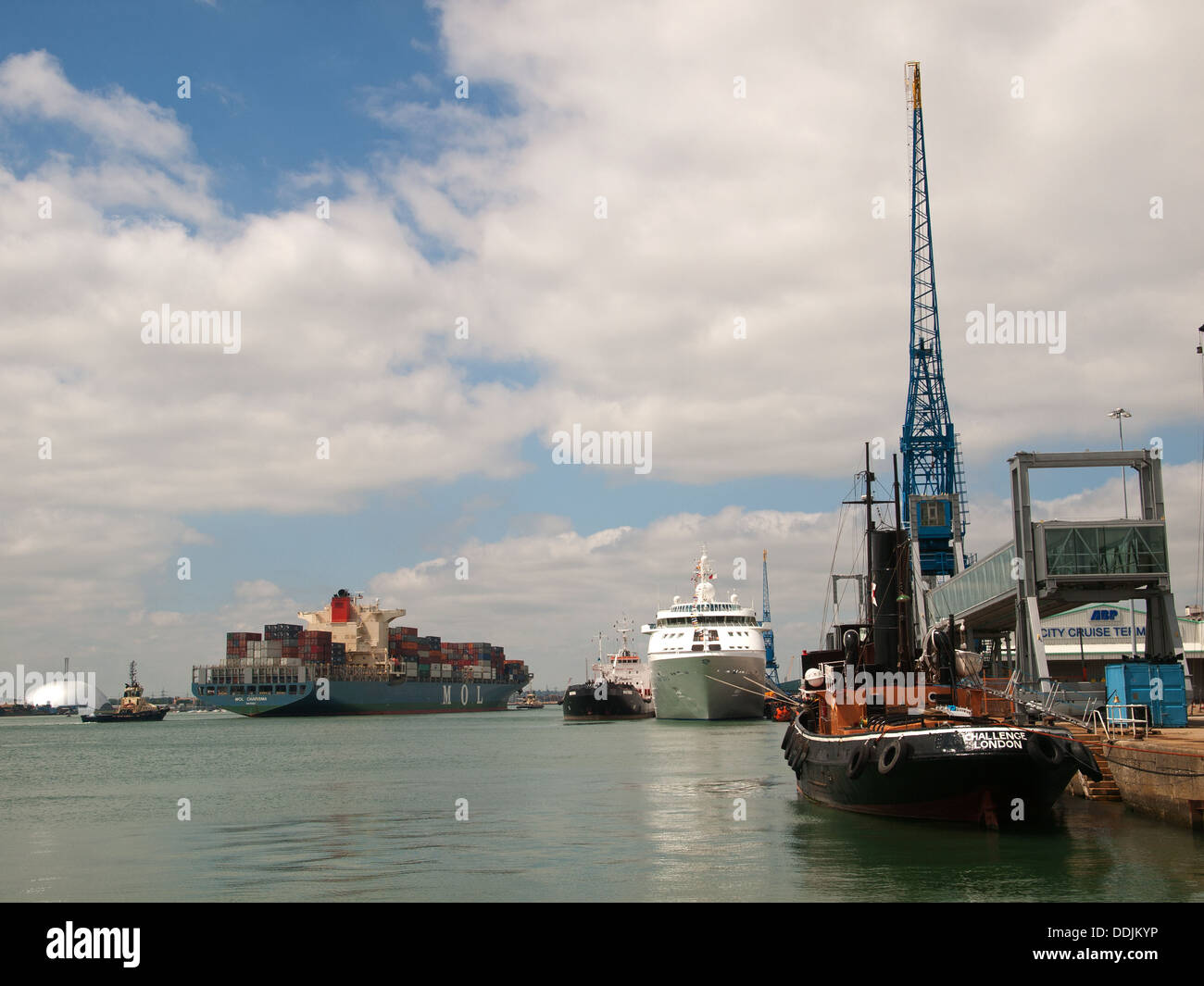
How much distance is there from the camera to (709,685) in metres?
87.3

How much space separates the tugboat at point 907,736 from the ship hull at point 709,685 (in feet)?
169

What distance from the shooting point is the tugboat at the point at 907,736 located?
2281 centimetres

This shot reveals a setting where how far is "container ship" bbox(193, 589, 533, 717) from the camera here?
13262 centimetres

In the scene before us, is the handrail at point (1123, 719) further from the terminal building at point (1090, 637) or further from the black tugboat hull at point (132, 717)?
the black tugboat hull at point (132, 717)

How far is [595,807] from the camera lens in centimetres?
3195

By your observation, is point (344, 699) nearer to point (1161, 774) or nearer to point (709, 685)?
point (709, 685)

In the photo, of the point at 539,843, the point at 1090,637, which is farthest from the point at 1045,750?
the point at 1090,637

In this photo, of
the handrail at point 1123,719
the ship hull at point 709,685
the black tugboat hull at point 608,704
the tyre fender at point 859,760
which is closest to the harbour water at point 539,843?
the tyre fender at point 859,760

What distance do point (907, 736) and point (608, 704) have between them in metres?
92.7

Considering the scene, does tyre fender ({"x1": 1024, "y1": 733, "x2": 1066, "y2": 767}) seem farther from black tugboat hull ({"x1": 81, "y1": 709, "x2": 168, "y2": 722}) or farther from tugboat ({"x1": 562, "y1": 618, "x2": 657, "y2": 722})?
black tugboat hull ({"x1": 81, "y1": 709, "x2": 168, "y2": 722})

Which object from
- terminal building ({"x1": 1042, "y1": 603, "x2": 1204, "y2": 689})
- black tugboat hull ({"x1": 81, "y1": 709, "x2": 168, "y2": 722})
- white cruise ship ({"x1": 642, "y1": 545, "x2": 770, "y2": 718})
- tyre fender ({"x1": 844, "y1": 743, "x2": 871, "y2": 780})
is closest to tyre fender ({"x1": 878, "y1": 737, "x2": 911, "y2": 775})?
tyre fender ({"x1": 844, "y1": 743, "x2": 871, "y2": 780})

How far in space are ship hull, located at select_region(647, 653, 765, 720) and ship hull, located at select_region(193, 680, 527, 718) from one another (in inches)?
2182

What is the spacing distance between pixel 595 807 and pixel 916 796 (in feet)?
37.2
